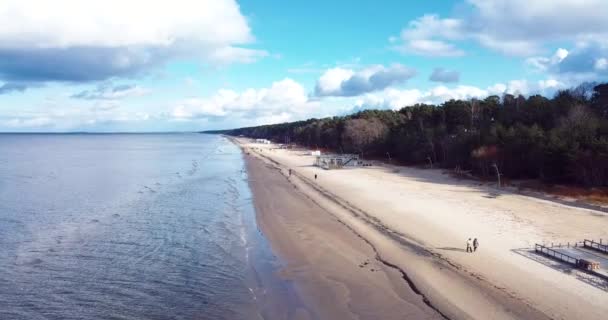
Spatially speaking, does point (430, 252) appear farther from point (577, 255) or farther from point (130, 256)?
point (130, 256)

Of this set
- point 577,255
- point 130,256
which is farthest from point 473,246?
point 130,256

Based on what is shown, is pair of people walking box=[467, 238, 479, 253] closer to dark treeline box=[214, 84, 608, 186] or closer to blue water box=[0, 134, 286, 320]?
blue water box=[0, 134, 286, 320]

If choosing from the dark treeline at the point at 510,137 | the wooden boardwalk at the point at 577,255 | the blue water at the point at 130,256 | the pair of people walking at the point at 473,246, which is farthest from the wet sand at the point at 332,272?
the dark treeline at the point at 510,137

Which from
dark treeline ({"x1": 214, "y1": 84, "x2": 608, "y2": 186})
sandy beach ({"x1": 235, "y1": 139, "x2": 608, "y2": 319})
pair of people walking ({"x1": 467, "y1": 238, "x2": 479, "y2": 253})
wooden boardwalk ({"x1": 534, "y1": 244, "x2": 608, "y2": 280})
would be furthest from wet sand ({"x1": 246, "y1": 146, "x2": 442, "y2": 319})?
dark treeline ({"x1": 214, "y1": 84, "x2": 608, "y2": 186})

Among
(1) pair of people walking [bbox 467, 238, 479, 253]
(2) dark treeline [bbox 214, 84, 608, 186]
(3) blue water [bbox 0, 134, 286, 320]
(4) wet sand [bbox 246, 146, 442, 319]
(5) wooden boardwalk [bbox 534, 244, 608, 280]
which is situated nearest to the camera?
(4) wet sand [bbox 246, 146, 442, 319]

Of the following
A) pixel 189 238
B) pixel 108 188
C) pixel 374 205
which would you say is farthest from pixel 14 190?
pixel 374 205
